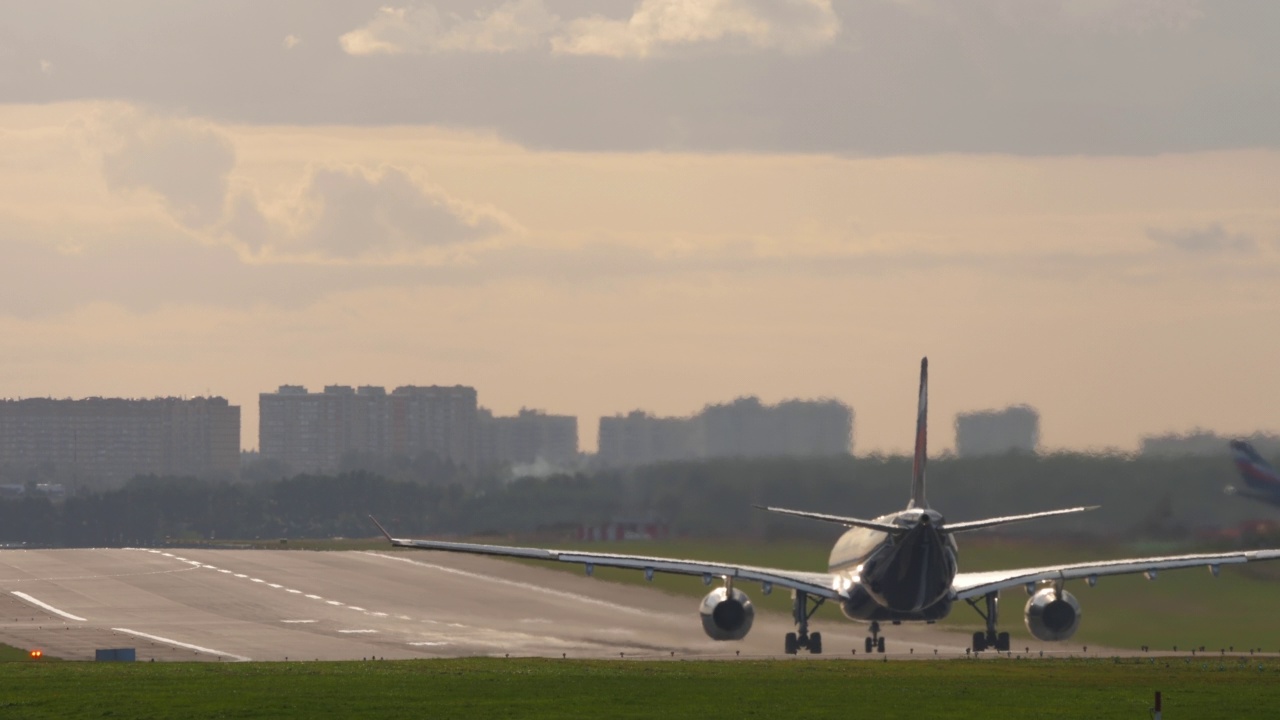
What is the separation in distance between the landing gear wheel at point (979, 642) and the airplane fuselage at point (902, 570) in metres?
1.42

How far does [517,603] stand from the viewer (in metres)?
92.4

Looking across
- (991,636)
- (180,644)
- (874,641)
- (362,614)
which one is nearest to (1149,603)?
(991,636)

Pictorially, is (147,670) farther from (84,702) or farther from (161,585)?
(161,585)

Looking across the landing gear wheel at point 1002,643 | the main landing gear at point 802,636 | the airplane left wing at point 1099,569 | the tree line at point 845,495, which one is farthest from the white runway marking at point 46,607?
the landing gear wheel at point 1002,643

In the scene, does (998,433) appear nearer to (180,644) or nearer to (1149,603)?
(1149,603)

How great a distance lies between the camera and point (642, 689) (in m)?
49.1

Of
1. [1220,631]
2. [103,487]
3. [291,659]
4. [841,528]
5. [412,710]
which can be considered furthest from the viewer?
[103,487]

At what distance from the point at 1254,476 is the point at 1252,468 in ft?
1.07

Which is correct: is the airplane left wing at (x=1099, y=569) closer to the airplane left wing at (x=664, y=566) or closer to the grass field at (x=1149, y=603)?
the grass field at (x=1149, y=603)

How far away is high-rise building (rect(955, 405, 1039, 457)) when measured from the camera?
78.0m

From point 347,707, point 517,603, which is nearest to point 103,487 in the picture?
point 517,603

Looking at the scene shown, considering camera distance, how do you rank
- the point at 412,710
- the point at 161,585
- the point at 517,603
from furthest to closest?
the point at 161,585, the point at 517,603, the point at 412,710

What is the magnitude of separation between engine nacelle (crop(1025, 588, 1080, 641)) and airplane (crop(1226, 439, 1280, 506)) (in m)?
9.00

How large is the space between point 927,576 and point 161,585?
52262 mm
